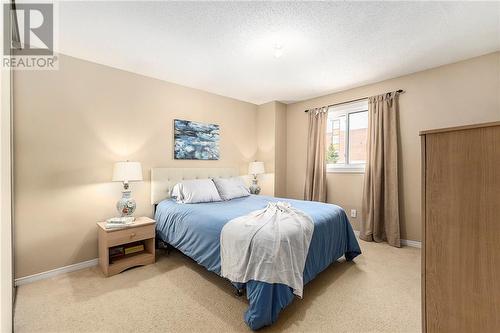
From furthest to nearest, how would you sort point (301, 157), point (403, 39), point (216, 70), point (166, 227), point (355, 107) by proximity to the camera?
1. point (301, 157)
2. point (355, 107)
3. point (216, 70)
4. point (166, 227)
5. point (403, 39)

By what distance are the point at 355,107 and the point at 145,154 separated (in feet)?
11.3

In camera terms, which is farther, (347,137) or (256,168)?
(256,168)

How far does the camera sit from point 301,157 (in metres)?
4.47

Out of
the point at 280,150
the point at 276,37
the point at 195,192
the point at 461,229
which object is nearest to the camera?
the point at 461,229

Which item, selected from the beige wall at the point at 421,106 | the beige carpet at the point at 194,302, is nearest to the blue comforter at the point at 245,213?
the beige carpet at the point at 194,302

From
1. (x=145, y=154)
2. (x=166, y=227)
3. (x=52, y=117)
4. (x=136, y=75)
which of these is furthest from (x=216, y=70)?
(x=166, y=227)

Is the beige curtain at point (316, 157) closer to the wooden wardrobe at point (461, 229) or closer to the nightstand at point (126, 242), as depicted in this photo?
the nightstand at point (126, 242)

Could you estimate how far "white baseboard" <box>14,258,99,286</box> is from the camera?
87.9 inches

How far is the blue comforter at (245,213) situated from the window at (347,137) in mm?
1522

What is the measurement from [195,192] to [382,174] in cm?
279

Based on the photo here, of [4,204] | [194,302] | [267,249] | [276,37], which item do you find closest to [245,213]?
[267,249]

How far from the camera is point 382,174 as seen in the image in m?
3.38

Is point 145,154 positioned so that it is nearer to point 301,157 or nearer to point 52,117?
point 52,117

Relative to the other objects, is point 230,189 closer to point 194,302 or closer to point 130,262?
point 130,262
